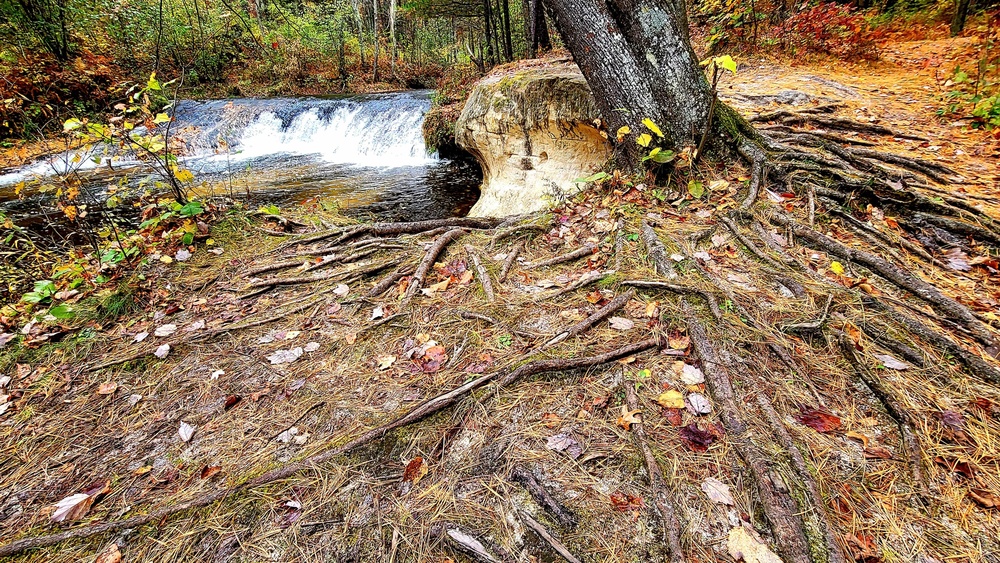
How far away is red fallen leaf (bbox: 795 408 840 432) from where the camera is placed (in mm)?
1527

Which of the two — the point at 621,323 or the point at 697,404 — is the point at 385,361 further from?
the point at 697,404

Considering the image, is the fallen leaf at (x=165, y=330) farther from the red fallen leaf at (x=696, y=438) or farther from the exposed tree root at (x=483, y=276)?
the red fallen leaf at (x=696, y=438)

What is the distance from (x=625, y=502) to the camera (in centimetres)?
137

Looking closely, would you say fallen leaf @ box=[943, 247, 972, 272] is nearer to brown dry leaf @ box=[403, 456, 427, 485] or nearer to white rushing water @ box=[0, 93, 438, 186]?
brown dry leaf @ box=[403, 456, 427, 485]

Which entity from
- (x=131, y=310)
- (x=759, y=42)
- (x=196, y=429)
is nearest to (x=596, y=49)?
(x=196, y=429)

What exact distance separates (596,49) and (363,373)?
2902 millimetres

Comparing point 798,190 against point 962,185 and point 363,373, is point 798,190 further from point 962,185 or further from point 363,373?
point 363,373

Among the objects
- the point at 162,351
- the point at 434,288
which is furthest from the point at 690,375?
the point at 162,351

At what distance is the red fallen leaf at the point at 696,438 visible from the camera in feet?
4.87

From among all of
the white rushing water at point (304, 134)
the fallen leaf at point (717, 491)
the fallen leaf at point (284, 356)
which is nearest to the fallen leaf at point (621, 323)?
the fallen leaf at point (717, 491)

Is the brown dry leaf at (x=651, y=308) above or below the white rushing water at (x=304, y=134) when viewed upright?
below

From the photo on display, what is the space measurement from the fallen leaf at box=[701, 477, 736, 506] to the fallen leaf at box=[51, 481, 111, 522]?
2312 millimetres

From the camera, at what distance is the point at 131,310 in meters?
2.86

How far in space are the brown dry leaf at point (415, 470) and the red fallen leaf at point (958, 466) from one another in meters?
1.82
